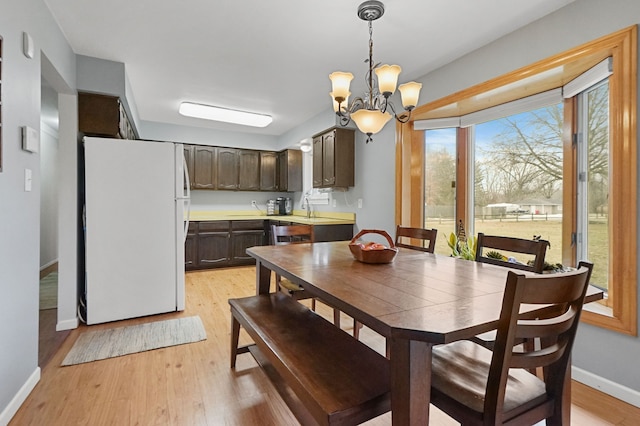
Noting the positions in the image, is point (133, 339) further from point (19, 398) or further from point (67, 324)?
point (19, 398)

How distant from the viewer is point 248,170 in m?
5.73

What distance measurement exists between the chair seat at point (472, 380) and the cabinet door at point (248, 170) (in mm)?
4890

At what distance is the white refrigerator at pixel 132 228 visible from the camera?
2.77 metres

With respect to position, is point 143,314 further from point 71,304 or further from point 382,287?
point 382,287

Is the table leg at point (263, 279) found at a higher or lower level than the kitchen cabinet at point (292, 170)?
lower

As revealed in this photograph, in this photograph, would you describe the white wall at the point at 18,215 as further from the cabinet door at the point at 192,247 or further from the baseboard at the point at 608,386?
the baseboard at the point at 608,386

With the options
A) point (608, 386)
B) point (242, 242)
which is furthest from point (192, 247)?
point (608, 386)

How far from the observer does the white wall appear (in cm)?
154

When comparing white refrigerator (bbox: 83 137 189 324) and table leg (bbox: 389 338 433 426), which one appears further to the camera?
white refrigerator (bbox: 83 137 189 324)

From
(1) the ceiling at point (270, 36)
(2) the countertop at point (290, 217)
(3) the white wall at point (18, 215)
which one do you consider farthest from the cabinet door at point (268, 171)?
(3) the white wall at point (18, 215)

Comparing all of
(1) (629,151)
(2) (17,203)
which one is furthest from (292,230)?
(1) (629,151)

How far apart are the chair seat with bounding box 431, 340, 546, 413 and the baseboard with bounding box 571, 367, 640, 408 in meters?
1.20

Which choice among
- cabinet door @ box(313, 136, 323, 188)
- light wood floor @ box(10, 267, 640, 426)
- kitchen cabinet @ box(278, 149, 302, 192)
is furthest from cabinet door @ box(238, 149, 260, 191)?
light wood floor @ box(10, 267, 640, 426)

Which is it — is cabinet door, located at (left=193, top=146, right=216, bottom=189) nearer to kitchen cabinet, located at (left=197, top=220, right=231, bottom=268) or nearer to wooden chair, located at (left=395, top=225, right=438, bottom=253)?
kitchen cabinet, located at (left=197, top=220, right=231, bottom=268)
